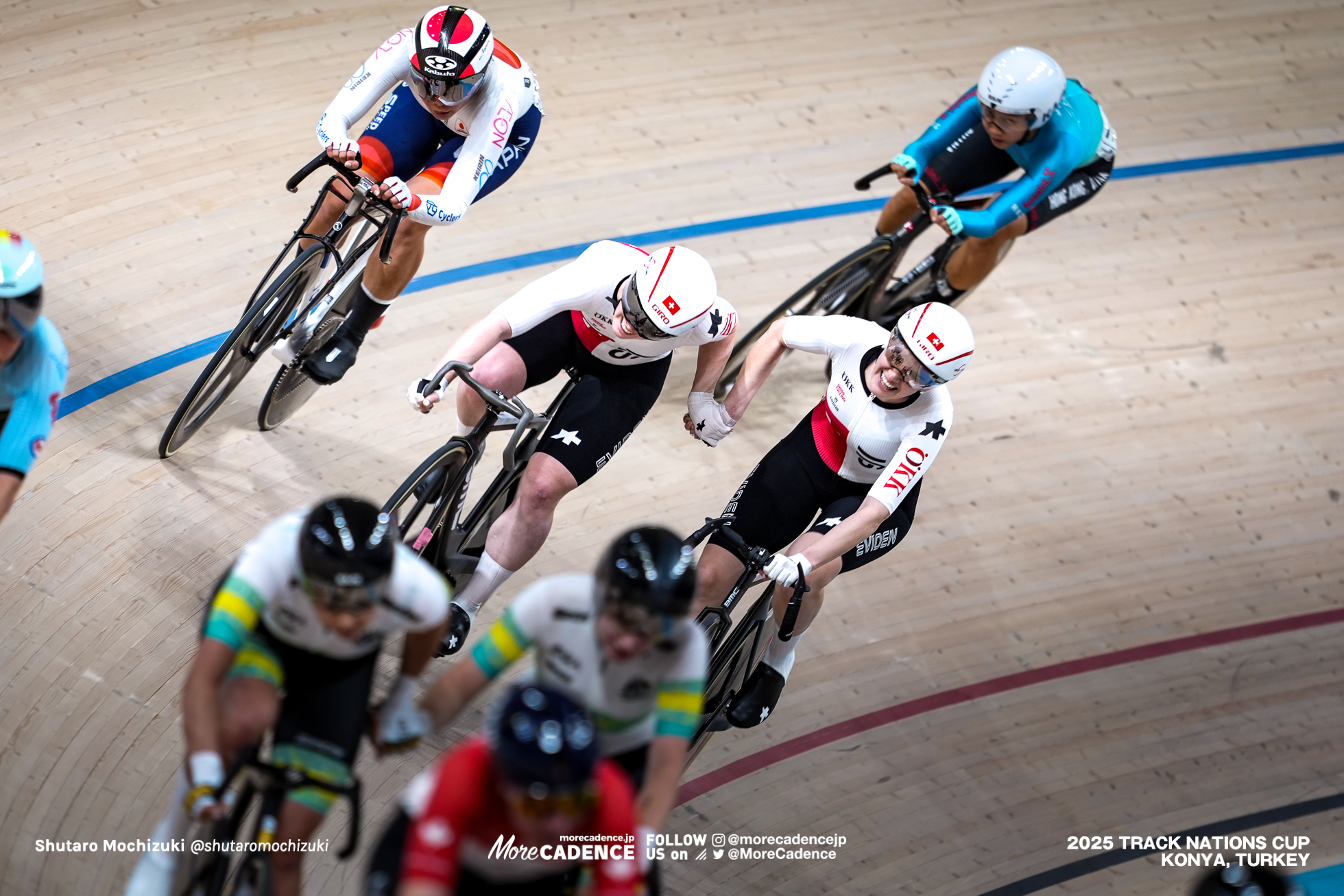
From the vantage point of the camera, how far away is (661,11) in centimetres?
724

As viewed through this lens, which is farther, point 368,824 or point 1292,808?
point 1292,808

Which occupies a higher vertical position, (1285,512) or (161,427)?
(161,427)

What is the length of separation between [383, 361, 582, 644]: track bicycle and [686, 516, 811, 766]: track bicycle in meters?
0.59

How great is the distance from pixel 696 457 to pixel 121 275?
244cm

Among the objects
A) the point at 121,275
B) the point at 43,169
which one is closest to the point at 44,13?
the point at 43,169

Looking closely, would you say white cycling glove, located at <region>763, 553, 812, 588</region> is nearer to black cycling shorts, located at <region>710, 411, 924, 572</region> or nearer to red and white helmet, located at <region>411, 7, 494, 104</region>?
black cycling shorts, located at <region>710, 411, 924, 572</region>

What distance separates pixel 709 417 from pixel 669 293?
55 cm

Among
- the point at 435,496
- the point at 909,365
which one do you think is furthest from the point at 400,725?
the point at 909,365

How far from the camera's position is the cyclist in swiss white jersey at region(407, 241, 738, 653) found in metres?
3.54

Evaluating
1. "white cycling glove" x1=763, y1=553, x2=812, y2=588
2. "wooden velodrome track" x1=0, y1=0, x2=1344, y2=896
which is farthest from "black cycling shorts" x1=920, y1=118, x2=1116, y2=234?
"white cycling glove" x1=763, y1=553, x2=812, y2=588

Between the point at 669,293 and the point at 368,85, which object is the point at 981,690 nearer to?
the point at 669,293

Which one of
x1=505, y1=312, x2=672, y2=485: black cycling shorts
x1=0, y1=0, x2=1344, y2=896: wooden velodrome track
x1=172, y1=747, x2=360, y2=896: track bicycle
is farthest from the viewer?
x1=0, y1=0, x2=1344, y2=896: wooden velodrome track

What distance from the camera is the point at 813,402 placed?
554cm

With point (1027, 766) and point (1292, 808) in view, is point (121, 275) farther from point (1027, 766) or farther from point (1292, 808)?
point (1292, 808)
